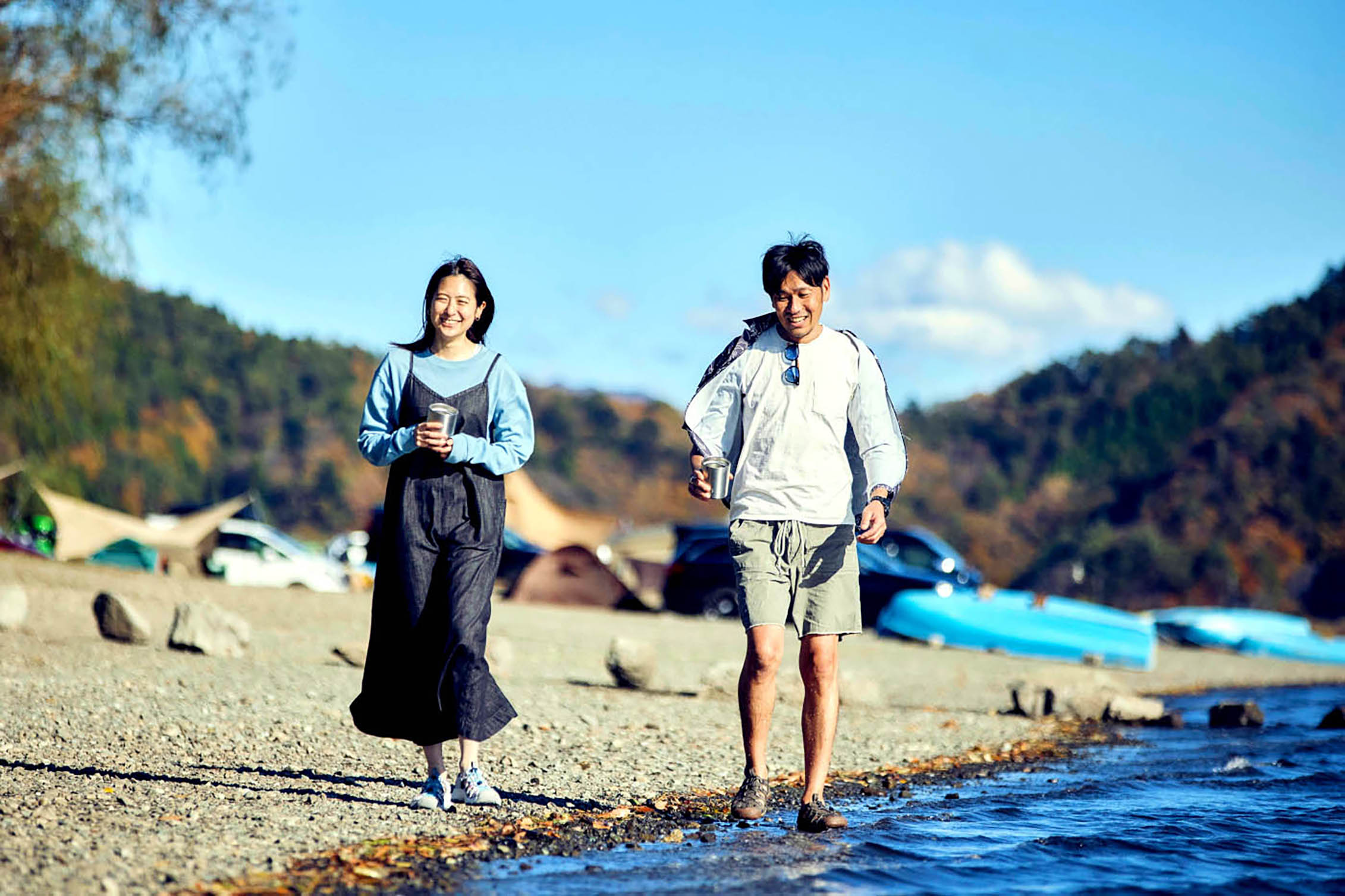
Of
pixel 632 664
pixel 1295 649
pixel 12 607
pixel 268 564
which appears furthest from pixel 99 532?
pixel 1295 649

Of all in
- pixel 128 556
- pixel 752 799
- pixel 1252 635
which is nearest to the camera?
pixel 752 799

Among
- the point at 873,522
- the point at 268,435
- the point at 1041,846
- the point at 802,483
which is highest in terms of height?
the point at 268,435

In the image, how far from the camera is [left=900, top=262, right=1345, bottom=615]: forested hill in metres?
41.4

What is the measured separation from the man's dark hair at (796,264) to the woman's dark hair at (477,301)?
3.55ft

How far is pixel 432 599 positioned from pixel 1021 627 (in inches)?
555

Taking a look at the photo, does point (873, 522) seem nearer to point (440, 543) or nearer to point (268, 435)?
point (440, 543)

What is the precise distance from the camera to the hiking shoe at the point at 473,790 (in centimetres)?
529

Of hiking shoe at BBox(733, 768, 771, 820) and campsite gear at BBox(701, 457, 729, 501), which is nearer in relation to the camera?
campsite gear at BBox(701, 457, 729, 501)

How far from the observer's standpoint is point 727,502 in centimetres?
538

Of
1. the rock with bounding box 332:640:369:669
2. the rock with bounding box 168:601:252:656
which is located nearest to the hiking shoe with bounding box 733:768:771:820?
the rock with bounding box 332:640:369:669

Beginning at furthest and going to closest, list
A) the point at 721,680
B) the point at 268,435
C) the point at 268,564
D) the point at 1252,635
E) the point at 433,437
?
the point at 268,435
the point at 1252,635
the point at 268,564
the point at 721,680
the point at 433,437

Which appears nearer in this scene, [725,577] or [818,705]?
[818,705]

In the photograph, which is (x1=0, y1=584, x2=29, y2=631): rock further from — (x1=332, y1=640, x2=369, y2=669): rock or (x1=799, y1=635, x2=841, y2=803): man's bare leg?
(x1=799, y1=635, x2=841, y2=803): man's bare leg

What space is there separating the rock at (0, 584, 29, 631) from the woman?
7.65 metres
